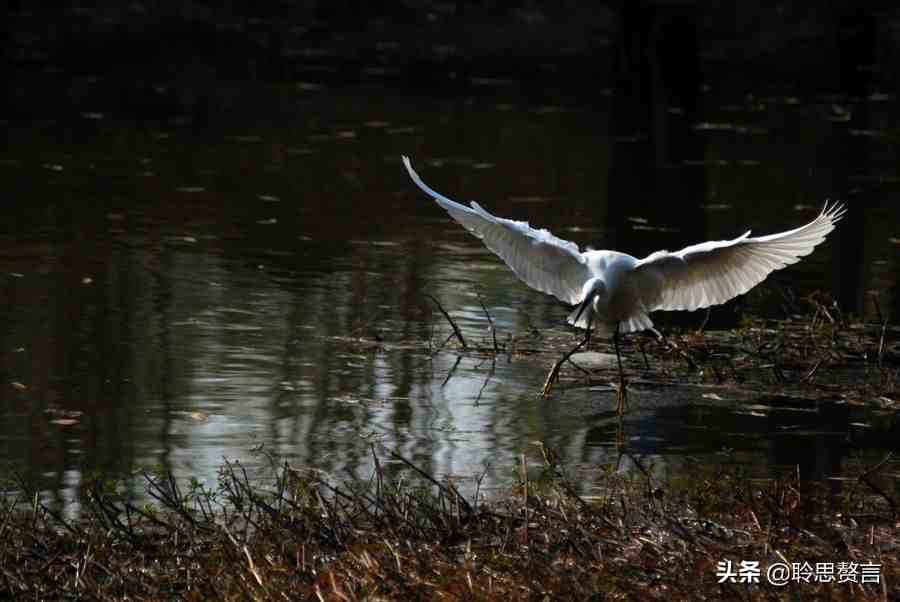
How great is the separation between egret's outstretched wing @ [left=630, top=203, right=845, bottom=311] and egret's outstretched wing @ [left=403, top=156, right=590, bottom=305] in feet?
1.27

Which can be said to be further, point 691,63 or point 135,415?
point 691,63

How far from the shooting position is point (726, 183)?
18.4 meters

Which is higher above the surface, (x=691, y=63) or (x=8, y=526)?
(x=691, y=63)

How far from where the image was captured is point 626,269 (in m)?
9.66

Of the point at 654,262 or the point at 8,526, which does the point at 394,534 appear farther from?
the point at 654,262

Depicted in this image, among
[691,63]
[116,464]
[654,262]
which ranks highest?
[691,63]

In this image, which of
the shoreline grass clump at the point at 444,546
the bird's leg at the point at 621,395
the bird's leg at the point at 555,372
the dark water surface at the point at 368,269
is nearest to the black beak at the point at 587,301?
the bird's leg at the point at 555,372

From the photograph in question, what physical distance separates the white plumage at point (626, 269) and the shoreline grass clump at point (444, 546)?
7.30ft

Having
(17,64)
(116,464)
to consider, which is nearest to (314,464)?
(116,464)

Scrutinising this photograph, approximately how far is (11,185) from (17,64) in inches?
432

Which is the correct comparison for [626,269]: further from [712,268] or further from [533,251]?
[533,251]

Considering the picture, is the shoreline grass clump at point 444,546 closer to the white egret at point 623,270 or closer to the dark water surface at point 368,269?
the dark water surface at point 368,269

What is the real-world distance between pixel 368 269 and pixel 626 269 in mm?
3989

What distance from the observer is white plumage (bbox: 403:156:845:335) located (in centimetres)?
956
